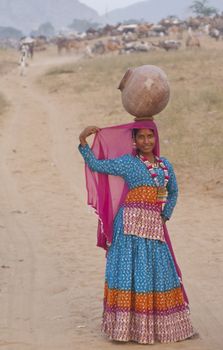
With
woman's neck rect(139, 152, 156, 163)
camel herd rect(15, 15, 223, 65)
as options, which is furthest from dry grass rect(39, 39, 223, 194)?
camel herd rect(15, 15, 223, 65)

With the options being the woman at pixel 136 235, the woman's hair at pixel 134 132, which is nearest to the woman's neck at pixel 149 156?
the woman at pixel 136 235

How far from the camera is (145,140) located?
4.82 m

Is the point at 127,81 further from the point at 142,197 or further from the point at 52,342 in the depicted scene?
the point at 52,342

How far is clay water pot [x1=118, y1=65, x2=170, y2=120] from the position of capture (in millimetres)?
4719

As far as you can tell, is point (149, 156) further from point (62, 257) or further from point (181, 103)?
point (181, 103)

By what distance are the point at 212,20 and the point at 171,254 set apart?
46242 millimetres

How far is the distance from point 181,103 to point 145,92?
41.8 feet

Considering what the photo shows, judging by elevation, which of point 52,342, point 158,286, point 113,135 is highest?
point 113,135

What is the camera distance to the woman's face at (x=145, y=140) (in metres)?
4.82

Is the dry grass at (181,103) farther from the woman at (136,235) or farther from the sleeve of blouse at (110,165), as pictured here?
the sleeve of blouse at (110,165)

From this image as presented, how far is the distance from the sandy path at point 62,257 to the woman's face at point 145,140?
3.89 feet

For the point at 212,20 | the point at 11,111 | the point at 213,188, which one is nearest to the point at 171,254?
the point at 213,188

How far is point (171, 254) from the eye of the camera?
4.93 metres

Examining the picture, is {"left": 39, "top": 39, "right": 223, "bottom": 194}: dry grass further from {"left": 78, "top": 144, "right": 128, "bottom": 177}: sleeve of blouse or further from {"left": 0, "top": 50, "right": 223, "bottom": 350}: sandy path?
{"left": 78, "top": 144, "right": 128, "bottom": 177}: sleeve of blouse
